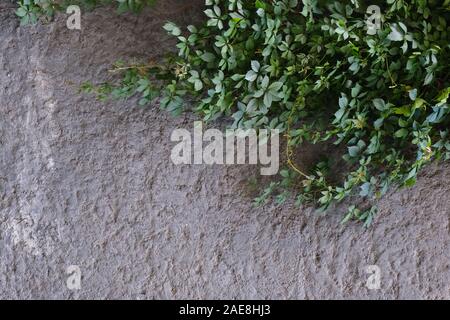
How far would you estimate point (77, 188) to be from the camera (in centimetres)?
231

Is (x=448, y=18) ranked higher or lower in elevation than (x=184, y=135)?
higher

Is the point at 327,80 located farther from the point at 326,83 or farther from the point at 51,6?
the point at 51,6

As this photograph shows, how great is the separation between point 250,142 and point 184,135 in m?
0.27

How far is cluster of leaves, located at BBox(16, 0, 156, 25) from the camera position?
7.29 ft

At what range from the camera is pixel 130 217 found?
2320mm

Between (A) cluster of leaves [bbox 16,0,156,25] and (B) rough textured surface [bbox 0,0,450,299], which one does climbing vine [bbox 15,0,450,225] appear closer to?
(B) rough textured surface [bbox 0,0,450,299]

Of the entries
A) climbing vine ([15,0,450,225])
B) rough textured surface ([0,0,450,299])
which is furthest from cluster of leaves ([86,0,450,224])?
rough textured surface ([0,0,450,299])

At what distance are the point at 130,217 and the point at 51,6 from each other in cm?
91

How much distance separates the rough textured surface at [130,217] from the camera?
230 centimetres

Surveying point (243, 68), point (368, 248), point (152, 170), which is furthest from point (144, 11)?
point (368, 248)

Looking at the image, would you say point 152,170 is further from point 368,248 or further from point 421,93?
point 421,93

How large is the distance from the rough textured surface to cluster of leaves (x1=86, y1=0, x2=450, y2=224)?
0.12 m

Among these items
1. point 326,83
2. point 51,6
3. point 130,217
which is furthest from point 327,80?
point 51,6

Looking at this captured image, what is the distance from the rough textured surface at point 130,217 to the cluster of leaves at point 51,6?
50 millimetres
